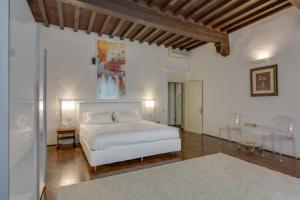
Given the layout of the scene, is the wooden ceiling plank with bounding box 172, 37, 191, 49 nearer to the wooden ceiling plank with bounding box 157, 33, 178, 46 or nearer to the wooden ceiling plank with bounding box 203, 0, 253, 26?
the wooden ceiling plank with bounding box 157, 33, 178, 46

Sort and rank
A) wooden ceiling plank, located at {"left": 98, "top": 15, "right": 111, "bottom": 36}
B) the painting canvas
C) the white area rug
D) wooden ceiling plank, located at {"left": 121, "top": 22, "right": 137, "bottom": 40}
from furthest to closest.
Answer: the painting canvas < wooden ceiling plank, located at {"left": 121, "top": 22, "right": 137, "bottom": 40} < wooden ceiling plank, located at {"left": 98, "top": 15, "right": 111, "bottom": 36} < the white area rug

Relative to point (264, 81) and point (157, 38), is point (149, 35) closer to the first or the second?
point (157, 38)

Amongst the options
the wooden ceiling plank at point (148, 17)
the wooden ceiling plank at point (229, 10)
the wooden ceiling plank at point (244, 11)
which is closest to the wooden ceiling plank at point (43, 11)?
the wooden ceiling plank at point (148, 17)

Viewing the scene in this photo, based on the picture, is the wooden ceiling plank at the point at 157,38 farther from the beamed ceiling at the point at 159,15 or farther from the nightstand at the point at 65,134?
the nightstand at the point at 65,134

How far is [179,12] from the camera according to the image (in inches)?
170

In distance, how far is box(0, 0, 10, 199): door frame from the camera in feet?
2.71

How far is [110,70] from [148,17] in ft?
7.79

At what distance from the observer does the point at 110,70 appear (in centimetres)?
562

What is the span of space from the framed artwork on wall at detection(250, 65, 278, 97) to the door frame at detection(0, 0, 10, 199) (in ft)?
17.0

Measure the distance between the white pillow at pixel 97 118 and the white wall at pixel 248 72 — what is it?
3.75 metres

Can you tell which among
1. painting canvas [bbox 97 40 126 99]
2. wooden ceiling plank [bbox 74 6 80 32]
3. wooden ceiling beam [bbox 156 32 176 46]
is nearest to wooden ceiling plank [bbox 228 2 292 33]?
wooden ceiling beam [bbox 156 32 176 46]

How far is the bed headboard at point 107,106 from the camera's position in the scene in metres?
5.06

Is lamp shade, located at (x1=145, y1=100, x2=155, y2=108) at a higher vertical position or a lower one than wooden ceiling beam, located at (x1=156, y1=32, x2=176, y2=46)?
lower

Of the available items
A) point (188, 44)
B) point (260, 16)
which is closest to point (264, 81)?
point (260, 16)
